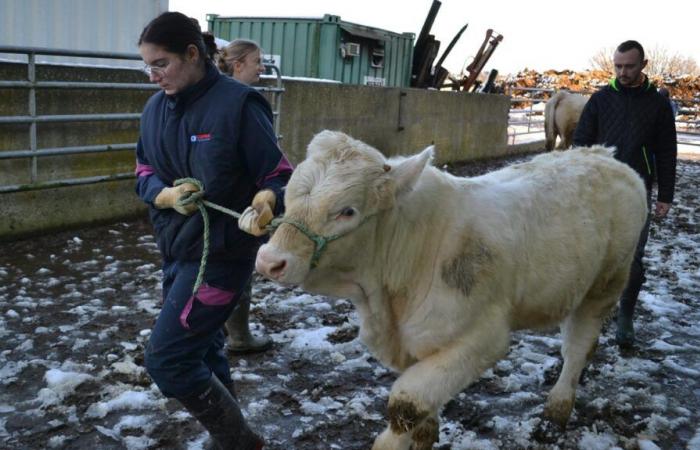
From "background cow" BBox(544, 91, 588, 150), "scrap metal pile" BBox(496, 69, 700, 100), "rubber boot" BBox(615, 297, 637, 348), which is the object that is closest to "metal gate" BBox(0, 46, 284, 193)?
"rubber boot" BBox(615, 297, 637, 348)

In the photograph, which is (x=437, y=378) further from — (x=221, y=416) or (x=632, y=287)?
(x=632, y=287)

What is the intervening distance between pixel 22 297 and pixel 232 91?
10.4 feet

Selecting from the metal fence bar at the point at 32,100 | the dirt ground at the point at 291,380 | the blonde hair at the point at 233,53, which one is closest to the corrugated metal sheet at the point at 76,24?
the metal fence bar at the point at 32,100

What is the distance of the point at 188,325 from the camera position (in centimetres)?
258

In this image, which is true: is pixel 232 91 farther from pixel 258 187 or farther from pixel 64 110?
pixel 64 110

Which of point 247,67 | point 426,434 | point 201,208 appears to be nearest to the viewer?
point 201,208

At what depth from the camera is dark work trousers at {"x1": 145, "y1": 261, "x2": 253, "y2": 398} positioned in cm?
258

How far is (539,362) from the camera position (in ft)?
14.4

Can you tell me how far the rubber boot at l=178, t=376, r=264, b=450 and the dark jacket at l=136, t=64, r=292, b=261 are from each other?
0.55m

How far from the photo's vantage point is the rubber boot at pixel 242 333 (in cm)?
418

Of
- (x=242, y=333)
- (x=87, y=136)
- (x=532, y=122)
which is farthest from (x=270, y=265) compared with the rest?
(x=532, y=122)

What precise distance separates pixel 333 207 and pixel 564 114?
13545 mm

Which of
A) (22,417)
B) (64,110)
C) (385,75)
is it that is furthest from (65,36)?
(385,75)

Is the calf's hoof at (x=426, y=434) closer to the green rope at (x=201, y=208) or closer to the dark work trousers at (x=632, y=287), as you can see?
the green rope at (x=201, y=208)
